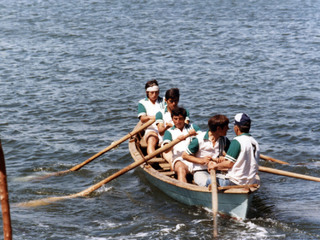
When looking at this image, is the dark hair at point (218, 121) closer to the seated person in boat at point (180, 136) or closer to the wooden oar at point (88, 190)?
the seated person in boat at point (180, 136)

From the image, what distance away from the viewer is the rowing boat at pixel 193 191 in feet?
34.5

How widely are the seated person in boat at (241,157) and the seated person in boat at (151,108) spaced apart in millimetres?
3270

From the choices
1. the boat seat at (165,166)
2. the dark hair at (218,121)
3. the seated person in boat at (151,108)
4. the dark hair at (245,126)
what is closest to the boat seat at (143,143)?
the seated person in boat at (151,108)

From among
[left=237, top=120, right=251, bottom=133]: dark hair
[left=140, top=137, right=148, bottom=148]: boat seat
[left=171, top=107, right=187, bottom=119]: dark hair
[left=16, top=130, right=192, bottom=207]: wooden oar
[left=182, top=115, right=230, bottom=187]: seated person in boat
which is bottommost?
[left=16, top=130, right=192, bottom=207]: wooden oar

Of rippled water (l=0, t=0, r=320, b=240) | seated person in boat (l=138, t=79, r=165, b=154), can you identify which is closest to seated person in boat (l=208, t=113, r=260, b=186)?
A: rippled water (l=0, t=0, r=320, b=240)

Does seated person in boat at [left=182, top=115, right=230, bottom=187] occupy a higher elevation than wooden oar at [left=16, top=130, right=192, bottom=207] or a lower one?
higher

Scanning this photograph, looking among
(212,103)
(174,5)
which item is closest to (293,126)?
(212,103)

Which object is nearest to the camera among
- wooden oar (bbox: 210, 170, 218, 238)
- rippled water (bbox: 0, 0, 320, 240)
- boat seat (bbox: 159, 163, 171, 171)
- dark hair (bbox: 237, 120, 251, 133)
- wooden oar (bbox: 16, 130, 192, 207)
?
dark hair (bbox: 237, 120, 251, 133)

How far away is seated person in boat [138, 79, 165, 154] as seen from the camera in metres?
13.8

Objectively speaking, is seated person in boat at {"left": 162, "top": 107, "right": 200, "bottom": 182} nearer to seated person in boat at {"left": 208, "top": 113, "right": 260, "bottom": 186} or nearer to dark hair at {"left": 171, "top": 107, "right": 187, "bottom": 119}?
dark hair at {"left": 171, "top": 107, "right": 187, "bottom": 119}

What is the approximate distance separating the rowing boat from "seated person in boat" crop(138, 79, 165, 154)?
1.38 ft

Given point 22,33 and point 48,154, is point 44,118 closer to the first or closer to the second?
point 48,154

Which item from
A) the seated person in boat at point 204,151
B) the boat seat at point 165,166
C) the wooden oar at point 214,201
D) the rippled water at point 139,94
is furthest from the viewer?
the boat seat at point 165,166

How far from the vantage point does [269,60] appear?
2333 centimetres
